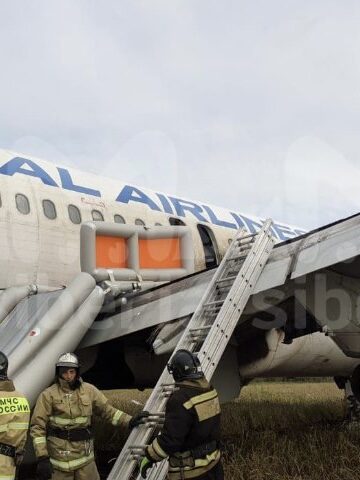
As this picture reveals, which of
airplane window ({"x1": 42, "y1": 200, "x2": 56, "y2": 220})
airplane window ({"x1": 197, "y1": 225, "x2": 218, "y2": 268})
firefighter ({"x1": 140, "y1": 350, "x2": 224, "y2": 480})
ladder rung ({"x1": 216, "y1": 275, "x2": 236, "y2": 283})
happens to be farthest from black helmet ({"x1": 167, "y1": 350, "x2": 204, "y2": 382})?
airplane window ({"x1": 197, "y1": 225, "x2": 218, "y2": 268})

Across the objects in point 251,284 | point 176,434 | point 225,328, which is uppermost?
point 251,284

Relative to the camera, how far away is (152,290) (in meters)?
7.27

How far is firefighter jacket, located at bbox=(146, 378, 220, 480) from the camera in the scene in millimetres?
4820

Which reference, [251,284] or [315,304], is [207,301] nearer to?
[251,284]

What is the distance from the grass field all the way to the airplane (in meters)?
0.97

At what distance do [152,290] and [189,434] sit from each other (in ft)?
8.38

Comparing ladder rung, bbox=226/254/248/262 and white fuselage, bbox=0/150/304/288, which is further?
white fuselage, bbox=0/150/304/288

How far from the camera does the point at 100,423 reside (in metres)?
12.0

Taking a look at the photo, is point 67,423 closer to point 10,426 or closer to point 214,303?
point 10,426

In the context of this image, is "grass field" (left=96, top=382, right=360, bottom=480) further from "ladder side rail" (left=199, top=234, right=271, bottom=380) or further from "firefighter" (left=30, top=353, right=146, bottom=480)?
"firefighter" (left=30, top=353, right=146, bottom=480)

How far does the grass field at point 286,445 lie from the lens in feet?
23.6

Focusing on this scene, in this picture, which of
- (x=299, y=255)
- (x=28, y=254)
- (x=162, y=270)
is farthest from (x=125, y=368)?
(x=299, y=255)

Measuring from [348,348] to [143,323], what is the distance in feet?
8.50

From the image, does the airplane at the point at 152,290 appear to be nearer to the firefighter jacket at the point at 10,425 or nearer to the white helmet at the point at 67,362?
the white helmet at the point at 67,362
